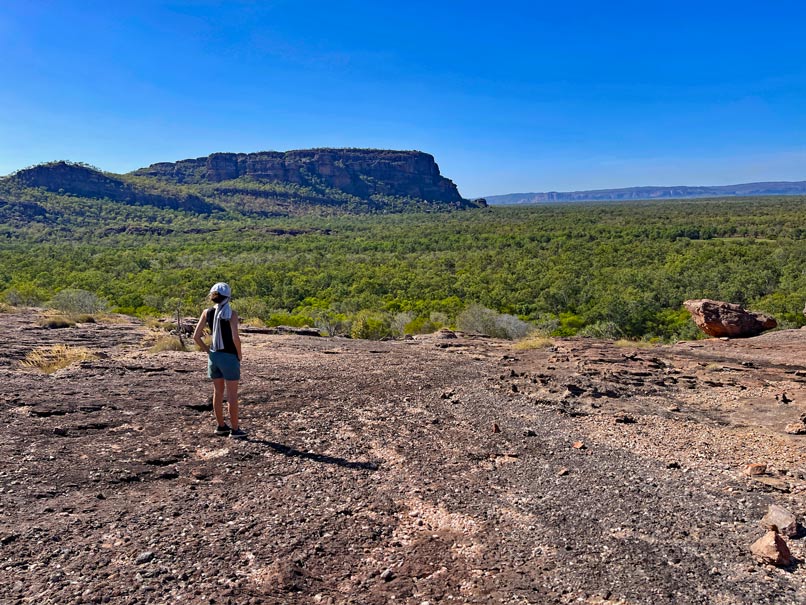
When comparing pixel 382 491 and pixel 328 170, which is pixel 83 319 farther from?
pixel 328 170

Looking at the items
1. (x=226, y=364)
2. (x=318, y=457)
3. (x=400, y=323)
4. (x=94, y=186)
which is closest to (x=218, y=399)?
(x=226, y=364)

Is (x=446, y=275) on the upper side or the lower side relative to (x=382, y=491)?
lower

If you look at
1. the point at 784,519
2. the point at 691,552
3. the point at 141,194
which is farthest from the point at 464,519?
the point at 141,194

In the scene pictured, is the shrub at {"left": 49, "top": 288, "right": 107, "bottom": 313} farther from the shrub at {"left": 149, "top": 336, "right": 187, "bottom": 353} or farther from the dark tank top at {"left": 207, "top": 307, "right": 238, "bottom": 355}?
the dark tank top at {"left": 207, "top": 307, "right": 238, "bottom": 355}

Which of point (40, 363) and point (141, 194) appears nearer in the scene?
point (40, 363)

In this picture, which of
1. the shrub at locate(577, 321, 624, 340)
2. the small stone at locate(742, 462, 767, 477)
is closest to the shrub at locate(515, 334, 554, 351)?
the shrub at locate(577, 321, 624, 340)

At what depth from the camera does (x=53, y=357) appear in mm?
9344

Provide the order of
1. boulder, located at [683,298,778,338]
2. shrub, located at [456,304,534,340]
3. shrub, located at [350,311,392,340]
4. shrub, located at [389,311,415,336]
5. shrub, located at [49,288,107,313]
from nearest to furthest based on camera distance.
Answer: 1. boulder, located at [683,298,778,338]
2. shrub, located at [350,311,392,340]
3. shrub, located at [456,304,534,340]
4. shrub, located at [389,311,415,336]
5. shrub, located at [49,288,107,313]

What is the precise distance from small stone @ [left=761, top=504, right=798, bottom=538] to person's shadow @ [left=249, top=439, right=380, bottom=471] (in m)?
3.49

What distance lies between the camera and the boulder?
1686cm

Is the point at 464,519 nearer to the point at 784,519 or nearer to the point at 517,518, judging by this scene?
the point at 517,518

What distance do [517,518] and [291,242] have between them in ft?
259

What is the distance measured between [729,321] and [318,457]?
630 inches

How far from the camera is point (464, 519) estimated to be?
14.6ft
